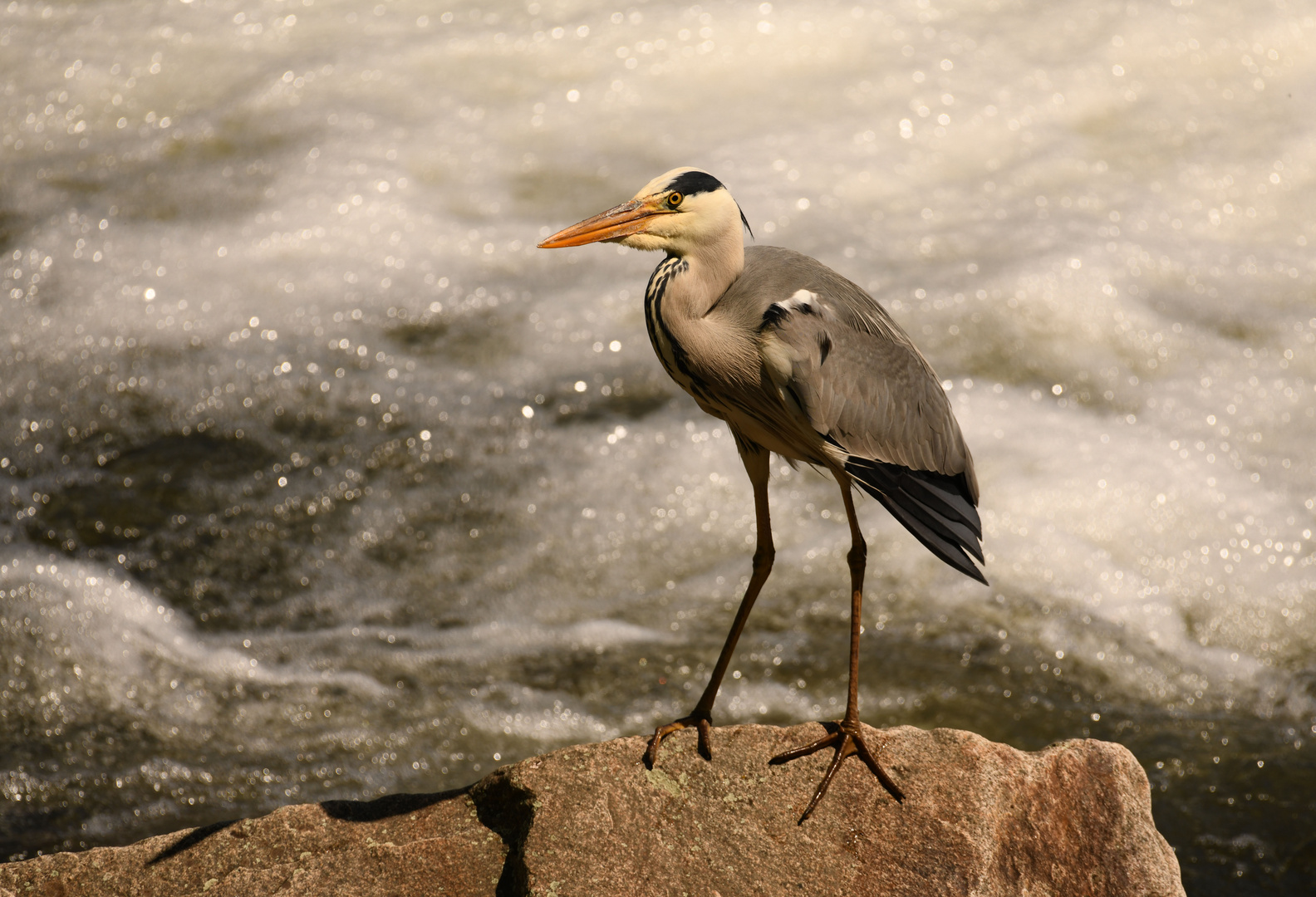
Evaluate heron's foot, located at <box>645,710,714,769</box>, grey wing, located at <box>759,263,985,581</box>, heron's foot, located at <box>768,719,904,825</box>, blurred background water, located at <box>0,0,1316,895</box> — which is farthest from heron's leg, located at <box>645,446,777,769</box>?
blurred background water, located at <box>0,0,1316,895</box>

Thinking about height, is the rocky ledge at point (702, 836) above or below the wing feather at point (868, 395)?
below

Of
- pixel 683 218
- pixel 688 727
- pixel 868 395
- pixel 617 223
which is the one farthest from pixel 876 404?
pixel 688 727

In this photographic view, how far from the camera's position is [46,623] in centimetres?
462

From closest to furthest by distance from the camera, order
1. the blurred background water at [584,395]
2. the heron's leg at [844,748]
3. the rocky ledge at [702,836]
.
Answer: the rocky ledge at [702,836] → the heron's leg at [844,748] → the blurred background water at [584,395]

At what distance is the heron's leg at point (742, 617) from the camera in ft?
9.50

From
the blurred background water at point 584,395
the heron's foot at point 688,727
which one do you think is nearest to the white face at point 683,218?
the heron's foot at point 688,727

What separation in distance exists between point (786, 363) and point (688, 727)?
94 cm

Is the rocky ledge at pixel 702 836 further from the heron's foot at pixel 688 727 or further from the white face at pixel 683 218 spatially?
the white face at pixel 683 218

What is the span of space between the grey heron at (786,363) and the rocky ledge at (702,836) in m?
0.07

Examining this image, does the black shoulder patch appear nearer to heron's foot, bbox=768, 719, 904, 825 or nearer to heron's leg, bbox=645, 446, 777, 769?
heron's leg, bbox=645, 446, 777, 769

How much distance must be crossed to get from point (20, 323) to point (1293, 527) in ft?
19.7

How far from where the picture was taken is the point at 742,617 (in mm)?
3293

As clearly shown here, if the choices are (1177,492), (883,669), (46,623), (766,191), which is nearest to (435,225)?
(766,191)

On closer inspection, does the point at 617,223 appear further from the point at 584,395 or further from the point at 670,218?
the point at 584,395
